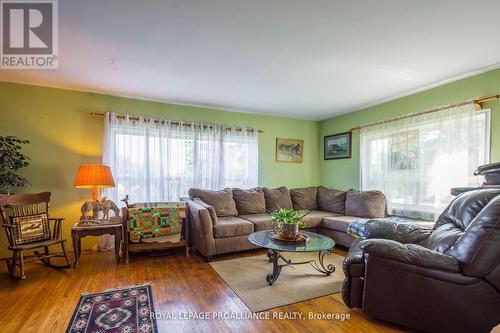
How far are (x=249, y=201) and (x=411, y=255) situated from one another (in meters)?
2.59

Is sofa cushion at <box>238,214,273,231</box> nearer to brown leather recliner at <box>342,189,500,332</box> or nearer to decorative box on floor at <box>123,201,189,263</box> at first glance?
decorative box on floor at <box>123,201,189,263</box>

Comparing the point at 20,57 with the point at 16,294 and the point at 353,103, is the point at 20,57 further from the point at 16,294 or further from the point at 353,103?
the point at 353,103

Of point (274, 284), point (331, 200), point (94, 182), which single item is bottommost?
point (274, 284)

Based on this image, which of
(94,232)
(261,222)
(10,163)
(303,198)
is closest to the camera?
(10,163)

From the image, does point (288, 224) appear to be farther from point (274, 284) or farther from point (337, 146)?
point (337, 146)

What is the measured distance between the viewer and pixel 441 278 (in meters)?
1.60

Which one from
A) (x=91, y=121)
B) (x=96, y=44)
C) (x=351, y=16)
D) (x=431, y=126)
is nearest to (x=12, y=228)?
(x=91, y=121)

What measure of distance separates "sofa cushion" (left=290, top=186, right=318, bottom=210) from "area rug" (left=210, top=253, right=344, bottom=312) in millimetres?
1356

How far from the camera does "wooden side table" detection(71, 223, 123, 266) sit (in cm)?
284

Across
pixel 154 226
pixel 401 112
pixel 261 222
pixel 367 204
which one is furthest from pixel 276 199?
pixel 401 112

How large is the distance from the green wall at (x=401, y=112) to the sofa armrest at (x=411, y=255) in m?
1.84

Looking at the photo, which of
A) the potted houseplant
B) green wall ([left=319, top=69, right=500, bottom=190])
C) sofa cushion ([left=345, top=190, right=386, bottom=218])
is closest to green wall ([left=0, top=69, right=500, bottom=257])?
green wall ([left=319, top=69, right=500, bottom=190])

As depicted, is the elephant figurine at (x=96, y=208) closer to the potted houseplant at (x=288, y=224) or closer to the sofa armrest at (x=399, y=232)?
the potted houseplant at (x=288, y=224)

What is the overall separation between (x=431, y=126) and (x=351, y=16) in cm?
224
